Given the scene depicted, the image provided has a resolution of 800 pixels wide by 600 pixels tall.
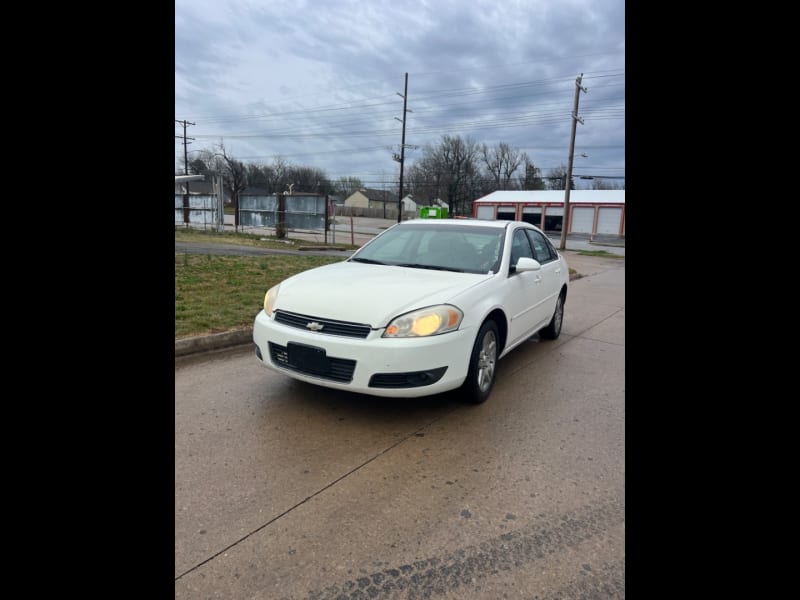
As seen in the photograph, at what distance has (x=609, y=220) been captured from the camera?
47.4m

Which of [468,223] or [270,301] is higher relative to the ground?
[468,223]

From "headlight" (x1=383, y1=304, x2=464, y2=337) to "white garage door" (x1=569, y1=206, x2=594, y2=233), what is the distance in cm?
4938

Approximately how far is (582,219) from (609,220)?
3157mm

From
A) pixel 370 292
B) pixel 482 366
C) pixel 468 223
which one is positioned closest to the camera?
pixel 370 292

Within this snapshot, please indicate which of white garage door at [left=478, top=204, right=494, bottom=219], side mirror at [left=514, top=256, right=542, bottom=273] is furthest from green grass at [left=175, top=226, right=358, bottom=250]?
white garage door at [left=478, top=204, right=494, bottom=219]

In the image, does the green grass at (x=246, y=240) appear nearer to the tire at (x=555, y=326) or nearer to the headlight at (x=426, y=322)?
the tire at (x=555, y=326)

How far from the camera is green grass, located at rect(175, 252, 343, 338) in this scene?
19.4 feet

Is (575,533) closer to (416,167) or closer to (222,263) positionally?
(222,263)

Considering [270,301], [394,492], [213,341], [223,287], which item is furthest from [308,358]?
[223,287]

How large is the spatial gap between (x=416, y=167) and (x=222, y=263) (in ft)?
240

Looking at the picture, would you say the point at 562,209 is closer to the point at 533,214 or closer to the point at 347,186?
the point at 533,214
